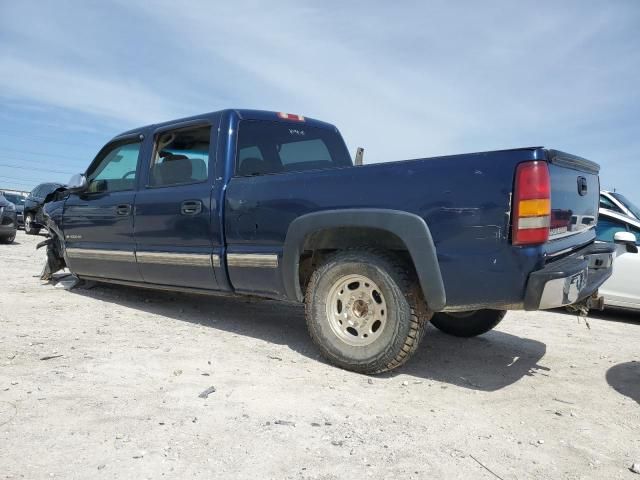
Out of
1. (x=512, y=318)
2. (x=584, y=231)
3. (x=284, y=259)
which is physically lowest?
(x=512, y=318)

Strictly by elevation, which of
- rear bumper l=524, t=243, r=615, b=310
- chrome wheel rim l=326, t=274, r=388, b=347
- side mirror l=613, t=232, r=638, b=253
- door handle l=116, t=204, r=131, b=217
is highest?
door handle l=116, t=204, r=131, b=217

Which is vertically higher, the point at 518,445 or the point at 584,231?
the point at 584,231

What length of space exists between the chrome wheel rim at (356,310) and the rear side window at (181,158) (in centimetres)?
155

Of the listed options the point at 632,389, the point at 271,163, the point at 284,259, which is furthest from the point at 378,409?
the point at 271,163

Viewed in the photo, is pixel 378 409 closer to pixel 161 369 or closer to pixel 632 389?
pixel 161 369

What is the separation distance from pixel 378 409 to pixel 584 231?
1.90m

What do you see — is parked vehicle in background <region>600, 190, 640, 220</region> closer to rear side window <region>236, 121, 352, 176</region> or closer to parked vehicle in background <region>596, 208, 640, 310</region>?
parked vehicle in background <region>596, 208, 640, 310</region>

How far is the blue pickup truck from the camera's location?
9.52ft

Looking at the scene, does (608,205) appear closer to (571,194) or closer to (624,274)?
(624,274)

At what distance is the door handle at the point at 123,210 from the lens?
16.2 feet

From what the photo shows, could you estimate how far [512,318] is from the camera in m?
6.05

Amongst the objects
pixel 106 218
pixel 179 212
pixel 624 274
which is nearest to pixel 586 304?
pixel 179 212

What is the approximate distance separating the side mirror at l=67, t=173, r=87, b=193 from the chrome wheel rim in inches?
132

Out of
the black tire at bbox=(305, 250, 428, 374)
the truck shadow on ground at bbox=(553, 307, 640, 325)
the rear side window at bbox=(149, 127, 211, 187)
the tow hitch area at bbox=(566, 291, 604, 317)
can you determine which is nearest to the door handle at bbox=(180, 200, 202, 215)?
the rear side window at bbox=(149, 127, 211, 187)
